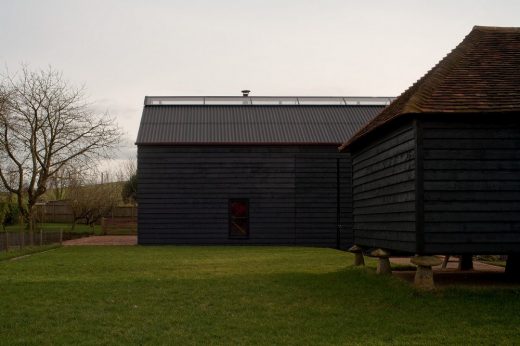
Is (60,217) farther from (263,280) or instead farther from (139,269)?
(263,280)

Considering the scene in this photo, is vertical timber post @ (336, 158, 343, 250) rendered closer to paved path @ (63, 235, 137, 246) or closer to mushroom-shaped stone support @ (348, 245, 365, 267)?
paved path @ (63, 235, 137, 246)

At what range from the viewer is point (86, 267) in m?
16.7

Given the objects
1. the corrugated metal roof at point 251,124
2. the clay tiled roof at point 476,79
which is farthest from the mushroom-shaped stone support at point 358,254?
the corrugated metal roof at point 251,124

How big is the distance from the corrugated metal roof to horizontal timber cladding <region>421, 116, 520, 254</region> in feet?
53.5

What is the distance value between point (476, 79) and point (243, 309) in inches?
271

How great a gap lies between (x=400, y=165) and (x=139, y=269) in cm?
715

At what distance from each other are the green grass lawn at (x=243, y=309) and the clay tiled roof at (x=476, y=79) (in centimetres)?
339

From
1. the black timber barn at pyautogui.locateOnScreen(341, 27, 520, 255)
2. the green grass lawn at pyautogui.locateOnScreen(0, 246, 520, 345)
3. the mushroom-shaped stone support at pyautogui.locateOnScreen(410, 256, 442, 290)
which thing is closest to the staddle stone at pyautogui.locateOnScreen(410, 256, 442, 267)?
the mushroom-shaped stone support at pyautogui.locateOnScreen(410, 256, 442, 290)

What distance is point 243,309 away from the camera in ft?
33.8

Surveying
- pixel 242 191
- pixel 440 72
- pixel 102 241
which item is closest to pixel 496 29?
pixel 440 72

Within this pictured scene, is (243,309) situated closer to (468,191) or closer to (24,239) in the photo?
(468,191)

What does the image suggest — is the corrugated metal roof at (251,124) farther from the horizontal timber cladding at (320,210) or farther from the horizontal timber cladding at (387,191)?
the horizontal timber cladding at (387,191)

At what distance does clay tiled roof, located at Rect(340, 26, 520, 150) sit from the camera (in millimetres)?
11984

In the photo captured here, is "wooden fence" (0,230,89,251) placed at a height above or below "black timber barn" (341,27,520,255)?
below
